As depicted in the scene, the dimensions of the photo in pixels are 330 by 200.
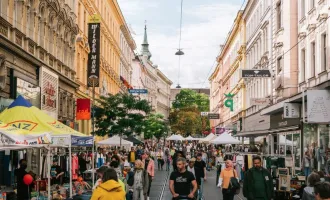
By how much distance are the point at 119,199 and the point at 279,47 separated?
98.7 feet

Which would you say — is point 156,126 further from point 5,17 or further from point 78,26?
point 5,17

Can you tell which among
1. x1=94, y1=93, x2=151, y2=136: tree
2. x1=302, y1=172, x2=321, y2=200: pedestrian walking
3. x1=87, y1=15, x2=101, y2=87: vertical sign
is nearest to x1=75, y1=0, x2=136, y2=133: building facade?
x1=87, y1=15, x2=101, y2=87: vertical sign

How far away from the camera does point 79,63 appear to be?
4247cm

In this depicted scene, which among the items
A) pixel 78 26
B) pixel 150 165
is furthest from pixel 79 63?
pixel 150 165

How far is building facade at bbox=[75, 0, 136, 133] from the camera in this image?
43031 mm

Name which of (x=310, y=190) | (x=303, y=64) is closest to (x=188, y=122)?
(x=303, y=64)

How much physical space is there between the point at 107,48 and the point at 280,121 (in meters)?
24.2

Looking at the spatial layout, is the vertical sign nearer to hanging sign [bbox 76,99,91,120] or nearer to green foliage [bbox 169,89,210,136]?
hanging sign [bbox 76,99,91,120]

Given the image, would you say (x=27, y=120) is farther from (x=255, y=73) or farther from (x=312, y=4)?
(x=255, y=73)

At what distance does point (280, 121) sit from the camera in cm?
3819

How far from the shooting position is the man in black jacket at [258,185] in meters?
12.4

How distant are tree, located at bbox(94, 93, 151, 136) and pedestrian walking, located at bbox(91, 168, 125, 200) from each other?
3365 cm

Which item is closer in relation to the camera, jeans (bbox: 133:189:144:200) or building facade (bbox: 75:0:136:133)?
jeans (bbox: 133:189:144:200)

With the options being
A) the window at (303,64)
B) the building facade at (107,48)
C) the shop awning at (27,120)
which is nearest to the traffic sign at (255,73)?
the window at (303,64)
